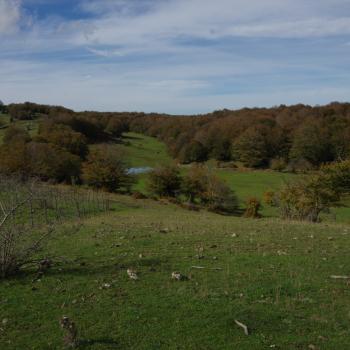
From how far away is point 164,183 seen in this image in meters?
62.3

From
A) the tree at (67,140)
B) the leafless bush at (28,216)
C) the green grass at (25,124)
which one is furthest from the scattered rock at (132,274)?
the green grass at (25,124)

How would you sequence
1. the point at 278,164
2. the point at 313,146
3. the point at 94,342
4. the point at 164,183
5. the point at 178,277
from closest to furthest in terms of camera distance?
1. the point at 94,342
2. the point at 178,277
3. the point at 164,183
4. the point at 278,164
5. the point at 313,146

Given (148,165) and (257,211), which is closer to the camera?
(257,211)

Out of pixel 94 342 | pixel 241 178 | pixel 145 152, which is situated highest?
pixel 94 342

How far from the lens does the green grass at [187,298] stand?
284 inches

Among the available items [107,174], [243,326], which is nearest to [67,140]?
[107,174]

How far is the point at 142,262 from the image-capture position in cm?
1161

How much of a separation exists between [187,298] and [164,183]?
176ft

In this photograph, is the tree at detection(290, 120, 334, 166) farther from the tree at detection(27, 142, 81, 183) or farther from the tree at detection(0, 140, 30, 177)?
the tree at detection(0, 140, 30, 177)

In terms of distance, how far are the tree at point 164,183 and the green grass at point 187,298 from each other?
48.4 m

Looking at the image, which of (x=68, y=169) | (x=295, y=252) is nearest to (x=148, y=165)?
(x=68, y=169)

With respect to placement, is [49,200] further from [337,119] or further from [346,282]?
[337,119]

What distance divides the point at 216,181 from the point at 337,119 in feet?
201

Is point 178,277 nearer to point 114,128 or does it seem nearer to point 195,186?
point 195,186
